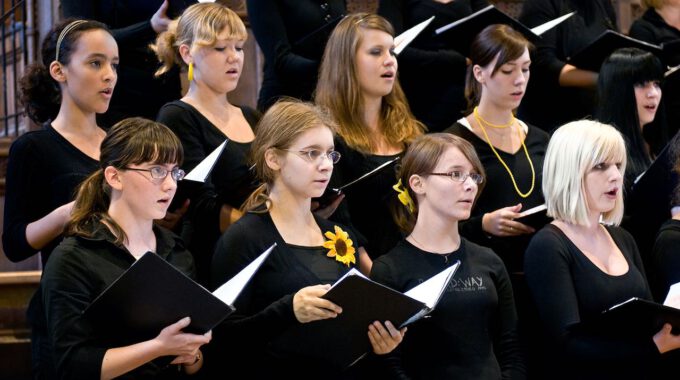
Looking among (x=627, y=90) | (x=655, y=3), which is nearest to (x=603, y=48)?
(x=627, y=90)

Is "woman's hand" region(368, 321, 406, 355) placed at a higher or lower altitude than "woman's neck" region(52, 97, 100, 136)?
lower

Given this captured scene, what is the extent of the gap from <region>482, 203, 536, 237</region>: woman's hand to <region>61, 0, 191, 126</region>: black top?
1.25 m

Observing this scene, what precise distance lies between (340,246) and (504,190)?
32.9 inches

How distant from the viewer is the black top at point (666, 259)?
3.20 metres

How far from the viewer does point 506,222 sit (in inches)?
126

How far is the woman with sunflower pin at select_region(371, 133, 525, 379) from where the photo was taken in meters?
2.77

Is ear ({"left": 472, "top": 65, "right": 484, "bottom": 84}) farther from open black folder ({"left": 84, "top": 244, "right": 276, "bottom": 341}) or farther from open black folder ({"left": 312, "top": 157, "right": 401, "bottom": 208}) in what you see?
open black folder ({"left": 84, "top": 244, "right": 276, "bottom": 341})

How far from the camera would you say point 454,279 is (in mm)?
2850

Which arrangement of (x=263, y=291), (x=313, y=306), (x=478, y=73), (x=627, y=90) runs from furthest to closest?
(x=627, y=90)
(x=478, y=73)
(x=263, y=291)
(x=313, y=306)

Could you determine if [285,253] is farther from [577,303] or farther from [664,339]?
[664,339]

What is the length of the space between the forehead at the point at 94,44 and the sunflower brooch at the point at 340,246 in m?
0.87

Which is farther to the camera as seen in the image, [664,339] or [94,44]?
[94,44]

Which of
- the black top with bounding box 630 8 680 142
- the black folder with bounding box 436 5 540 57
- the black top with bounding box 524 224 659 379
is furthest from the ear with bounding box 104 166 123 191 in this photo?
the black top with bounding box 630 8 680 142

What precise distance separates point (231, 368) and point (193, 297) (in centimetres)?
58
